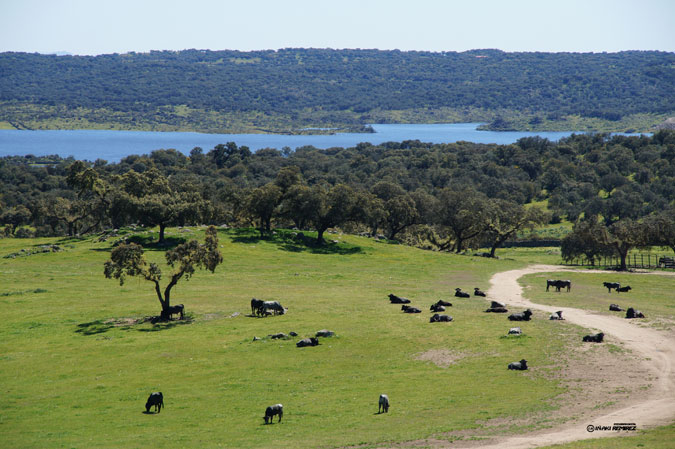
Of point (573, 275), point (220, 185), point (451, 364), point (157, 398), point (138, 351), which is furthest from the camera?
point (220, 185)

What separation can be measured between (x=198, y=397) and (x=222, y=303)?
25846 millimetres

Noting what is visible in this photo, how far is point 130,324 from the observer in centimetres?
4984

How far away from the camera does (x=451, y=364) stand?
3706cm

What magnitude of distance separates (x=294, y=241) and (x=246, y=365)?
203 feet

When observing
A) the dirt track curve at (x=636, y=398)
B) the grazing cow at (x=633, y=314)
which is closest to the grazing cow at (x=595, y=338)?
the dirt track curve at (x=636, y=398)


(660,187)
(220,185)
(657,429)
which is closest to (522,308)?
(657,429)

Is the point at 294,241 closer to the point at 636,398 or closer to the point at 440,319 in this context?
the point at 440,319

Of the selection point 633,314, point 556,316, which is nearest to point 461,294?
point 556,316

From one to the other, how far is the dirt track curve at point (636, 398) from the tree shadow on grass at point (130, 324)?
29523 millimetres

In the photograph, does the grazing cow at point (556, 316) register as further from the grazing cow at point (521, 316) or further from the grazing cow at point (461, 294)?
the grazing cow at point (461, 294)

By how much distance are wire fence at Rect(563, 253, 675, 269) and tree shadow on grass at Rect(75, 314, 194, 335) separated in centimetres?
6499

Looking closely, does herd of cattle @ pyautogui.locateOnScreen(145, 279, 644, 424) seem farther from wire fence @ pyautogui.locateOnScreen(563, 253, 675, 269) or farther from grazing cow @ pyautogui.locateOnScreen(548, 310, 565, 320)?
wire fence @ pyautogui.locateOnScreen(563, 253, 675, 269)

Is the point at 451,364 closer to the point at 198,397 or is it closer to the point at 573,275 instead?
the point at 198,397

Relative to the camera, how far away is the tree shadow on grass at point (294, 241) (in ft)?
311
